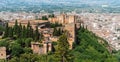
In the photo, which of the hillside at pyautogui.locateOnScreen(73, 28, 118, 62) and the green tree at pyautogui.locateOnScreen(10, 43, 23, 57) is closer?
the green tree at pyautogui.locateOnScreen(10, 43, 23, 57)

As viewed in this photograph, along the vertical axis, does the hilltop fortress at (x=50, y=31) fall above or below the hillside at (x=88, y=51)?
above

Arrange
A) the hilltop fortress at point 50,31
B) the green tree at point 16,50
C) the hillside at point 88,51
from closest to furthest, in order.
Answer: the green tree at point 16,50 → the hilltop fortress at point 50,31 → the hillside at point 88,51

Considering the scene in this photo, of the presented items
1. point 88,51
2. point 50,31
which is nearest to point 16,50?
point 88,51

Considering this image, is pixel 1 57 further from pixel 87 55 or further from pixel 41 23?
pixel 41 23

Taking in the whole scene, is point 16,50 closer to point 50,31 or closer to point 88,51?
point 88,51

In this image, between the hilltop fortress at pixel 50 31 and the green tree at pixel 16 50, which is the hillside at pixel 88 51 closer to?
the hilltop fortress at pixel 50 31

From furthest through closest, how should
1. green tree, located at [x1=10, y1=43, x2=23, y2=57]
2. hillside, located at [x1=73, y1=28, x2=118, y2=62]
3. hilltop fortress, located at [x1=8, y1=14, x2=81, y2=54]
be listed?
hillside, located at [x1=73, y1=28, x2=118, y2=62]
hilltop fortress, located at [x1=8, y1=14, x2=81, y2=54]
green tree, located at [x1=10, y1=43, x2=23, y2=57]

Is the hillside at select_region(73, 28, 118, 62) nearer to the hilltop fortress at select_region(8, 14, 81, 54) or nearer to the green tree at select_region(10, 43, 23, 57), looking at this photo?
the hilltop fortress at select_region(8, 14, 81, 54)

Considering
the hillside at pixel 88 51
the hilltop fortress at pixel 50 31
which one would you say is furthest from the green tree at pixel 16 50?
the hillside at pixel 88 51

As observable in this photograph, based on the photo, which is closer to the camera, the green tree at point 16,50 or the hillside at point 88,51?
the green tree at point 16,50

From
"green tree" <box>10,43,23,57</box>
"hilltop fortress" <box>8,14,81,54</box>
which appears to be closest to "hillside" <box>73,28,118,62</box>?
"hilltop fortress" <box>8,14,81,54</box>

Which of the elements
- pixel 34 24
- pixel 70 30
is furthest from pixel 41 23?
pixel 70 30

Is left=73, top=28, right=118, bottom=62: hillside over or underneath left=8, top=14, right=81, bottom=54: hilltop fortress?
underneath
